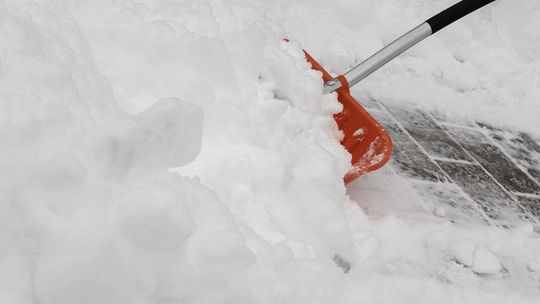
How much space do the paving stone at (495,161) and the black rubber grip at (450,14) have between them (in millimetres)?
447

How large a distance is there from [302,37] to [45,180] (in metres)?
1.73

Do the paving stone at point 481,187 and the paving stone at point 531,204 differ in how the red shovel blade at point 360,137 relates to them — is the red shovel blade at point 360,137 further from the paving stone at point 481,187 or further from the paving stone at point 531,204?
the paving stone at point 531,204

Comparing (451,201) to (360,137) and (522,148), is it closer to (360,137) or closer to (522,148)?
(360,137)

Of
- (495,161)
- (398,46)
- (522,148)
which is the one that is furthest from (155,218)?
(522,148)

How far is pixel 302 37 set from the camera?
2414 millimetres

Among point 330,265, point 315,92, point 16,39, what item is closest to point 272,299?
point 330,265

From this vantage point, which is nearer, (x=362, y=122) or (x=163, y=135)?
(x=163, y=135)

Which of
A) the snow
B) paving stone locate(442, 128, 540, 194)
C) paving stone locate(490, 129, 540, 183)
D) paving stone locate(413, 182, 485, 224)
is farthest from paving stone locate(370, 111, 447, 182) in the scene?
paving stone locate(490, 129, 540, 183)

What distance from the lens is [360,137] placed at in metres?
1.70

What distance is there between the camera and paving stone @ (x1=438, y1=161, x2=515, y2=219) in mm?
1890

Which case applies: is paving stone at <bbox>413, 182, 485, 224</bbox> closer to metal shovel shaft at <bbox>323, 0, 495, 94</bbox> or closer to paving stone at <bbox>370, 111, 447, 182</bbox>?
paving stone at <bbox>370, 111, 447, 182</bbox>

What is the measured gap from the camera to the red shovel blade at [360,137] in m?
1.59

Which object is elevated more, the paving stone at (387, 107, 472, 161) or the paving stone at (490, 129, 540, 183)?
the paving stone at (490, 129, 540, 183)

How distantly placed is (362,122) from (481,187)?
573mm
